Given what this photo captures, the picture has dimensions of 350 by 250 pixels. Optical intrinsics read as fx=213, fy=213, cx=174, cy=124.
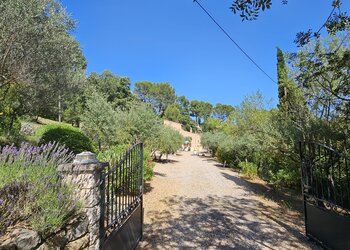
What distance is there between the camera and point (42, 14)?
20.3 feet

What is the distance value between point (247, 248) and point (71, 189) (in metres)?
3.16

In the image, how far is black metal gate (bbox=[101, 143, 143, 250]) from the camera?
8.41ft

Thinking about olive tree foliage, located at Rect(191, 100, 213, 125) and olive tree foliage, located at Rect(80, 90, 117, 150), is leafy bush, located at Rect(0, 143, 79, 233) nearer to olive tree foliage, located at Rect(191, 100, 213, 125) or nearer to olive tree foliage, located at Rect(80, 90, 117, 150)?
olive tree foliage, located at Rect(80, 90, 117, 150)

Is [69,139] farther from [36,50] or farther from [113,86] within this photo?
[113,86]

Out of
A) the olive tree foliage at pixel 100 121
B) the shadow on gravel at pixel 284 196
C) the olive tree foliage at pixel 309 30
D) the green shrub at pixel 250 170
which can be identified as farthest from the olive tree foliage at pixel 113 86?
the olive tree foliage at pixel 309 30

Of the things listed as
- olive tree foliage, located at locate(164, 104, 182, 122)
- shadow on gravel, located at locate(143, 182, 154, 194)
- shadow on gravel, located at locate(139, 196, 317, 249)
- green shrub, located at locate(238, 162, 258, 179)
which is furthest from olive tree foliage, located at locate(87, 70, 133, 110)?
shadow on gravel, located at locate(139, 196, 317, 249)

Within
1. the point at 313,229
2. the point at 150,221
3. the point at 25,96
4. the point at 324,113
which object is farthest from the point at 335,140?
the point at 25,96

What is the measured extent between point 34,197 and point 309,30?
15.9 ft

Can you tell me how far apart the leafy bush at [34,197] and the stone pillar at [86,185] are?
0.08m

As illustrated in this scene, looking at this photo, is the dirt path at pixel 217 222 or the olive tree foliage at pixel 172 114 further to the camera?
the olive tree foliage at pixel 172 114

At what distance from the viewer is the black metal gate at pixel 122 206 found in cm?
256

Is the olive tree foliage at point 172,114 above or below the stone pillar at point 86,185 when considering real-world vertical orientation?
above

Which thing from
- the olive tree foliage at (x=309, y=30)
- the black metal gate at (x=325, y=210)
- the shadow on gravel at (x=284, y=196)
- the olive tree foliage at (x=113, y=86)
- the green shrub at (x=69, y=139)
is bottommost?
the shadow on gravel at (x=284, y=196)

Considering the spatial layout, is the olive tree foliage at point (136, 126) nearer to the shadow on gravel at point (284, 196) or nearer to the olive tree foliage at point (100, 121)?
the olive tree foliage at point (100, 121)
